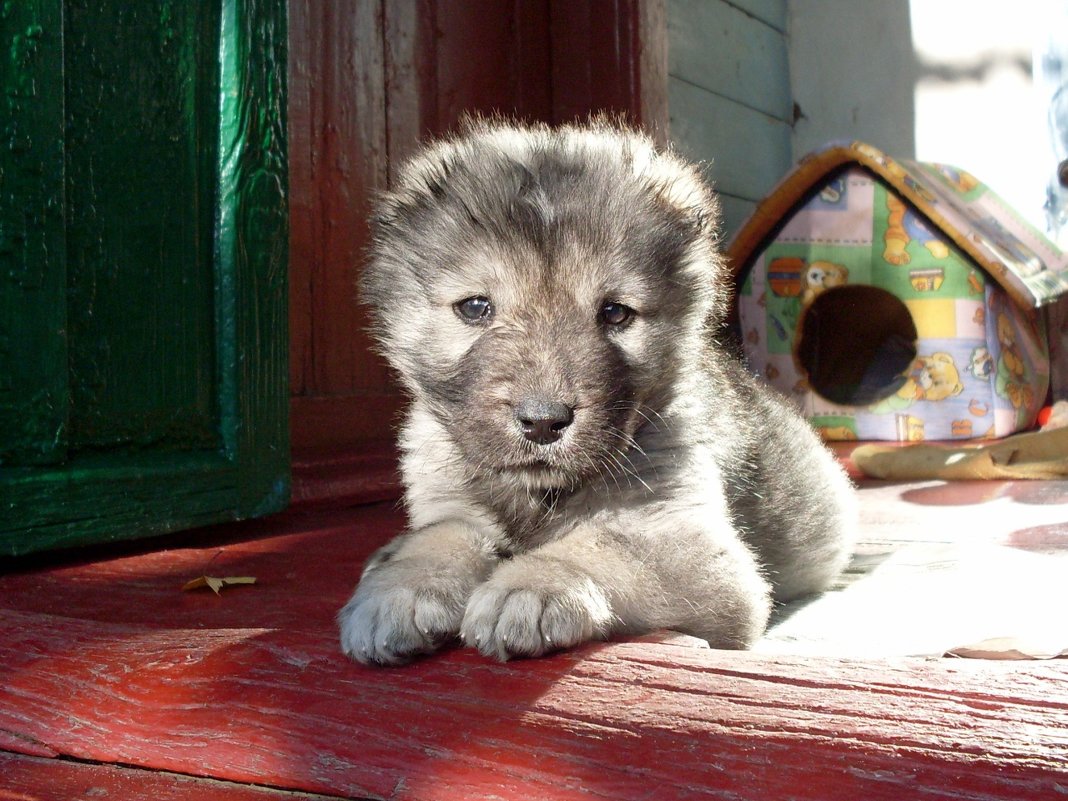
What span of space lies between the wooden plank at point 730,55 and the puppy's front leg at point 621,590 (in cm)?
358

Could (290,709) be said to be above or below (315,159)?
below

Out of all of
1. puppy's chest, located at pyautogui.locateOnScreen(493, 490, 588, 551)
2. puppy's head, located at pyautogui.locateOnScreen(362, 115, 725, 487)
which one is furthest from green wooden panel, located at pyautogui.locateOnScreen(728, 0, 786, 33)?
puppy's chest, located at pyautogui.locateOnScreen(493, 490, 588, 551)

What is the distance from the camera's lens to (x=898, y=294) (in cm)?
521

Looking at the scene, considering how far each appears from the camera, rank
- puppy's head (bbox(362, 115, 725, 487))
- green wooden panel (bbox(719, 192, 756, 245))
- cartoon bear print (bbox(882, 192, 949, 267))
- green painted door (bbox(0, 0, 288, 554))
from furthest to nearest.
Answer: green wooden panel (bbox(719, 192, 756, 245))
cartoon bear print (bbox(882, 192, 949, 267))
green painted door (bbox(0, 0, 288, 554))
puppy's head (bbox(362, 115, 725, 487))

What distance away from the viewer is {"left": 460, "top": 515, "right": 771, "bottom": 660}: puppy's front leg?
1.61 metres

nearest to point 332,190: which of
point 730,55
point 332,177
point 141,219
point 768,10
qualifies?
point 332,177

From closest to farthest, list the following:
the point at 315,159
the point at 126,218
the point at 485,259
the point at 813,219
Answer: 1. the point at 485,259
2. the point at 126,218
3. the point at 315,159
4. the point at 813,219

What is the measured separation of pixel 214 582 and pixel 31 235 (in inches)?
35.4

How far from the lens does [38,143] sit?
7.98 feet

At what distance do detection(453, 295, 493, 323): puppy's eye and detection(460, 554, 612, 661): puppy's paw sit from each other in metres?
0.57

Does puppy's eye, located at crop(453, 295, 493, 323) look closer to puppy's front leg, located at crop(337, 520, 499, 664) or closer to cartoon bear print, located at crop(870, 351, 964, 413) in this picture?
puppy's front leg, located at crop(337, 520, 499, 664)

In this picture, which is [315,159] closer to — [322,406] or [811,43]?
[322,406]

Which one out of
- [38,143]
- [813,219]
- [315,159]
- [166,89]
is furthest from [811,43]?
[38,143]

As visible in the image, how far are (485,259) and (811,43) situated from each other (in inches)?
193
